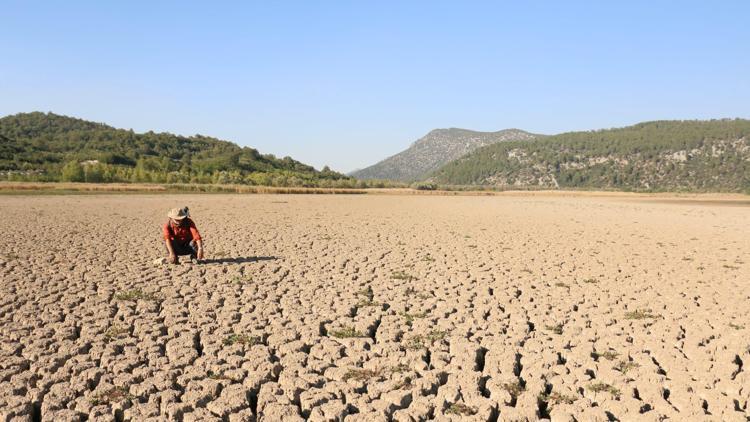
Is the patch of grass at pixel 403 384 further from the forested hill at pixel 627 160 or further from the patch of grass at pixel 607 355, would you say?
the forested hill at pixel 627 160

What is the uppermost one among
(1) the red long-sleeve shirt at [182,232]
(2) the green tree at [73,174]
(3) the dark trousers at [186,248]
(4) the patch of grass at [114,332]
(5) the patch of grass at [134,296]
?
(2) the green tree at [73,174]

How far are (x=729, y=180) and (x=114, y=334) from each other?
4225 inches

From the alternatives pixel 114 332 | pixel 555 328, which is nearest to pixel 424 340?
pixel 555 328

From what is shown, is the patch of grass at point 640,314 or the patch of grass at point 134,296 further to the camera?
the patch of grass at point 134,296

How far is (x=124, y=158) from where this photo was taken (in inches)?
3489

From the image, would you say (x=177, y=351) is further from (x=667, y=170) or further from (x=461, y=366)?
(x=667, y=170)

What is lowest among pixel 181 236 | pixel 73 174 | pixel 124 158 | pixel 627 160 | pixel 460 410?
pixel 460 410

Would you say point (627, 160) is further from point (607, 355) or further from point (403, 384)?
point (403, 384)

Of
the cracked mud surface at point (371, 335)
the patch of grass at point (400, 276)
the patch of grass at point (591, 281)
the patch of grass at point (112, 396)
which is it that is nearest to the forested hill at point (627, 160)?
the patch of grass at point (591, 281)

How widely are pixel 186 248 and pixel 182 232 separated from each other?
0.39 metres

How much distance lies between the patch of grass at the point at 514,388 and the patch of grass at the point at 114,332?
4.05 metres

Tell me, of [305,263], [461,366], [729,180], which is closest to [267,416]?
[461,366]

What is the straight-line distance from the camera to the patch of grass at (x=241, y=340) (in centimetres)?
571

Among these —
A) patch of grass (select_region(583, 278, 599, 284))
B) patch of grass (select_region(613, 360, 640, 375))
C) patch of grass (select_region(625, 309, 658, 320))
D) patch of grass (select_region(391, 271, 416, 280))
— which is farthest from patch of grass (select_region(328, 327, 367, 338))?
patch of grass (select_region(583, 278, 599, 284))
